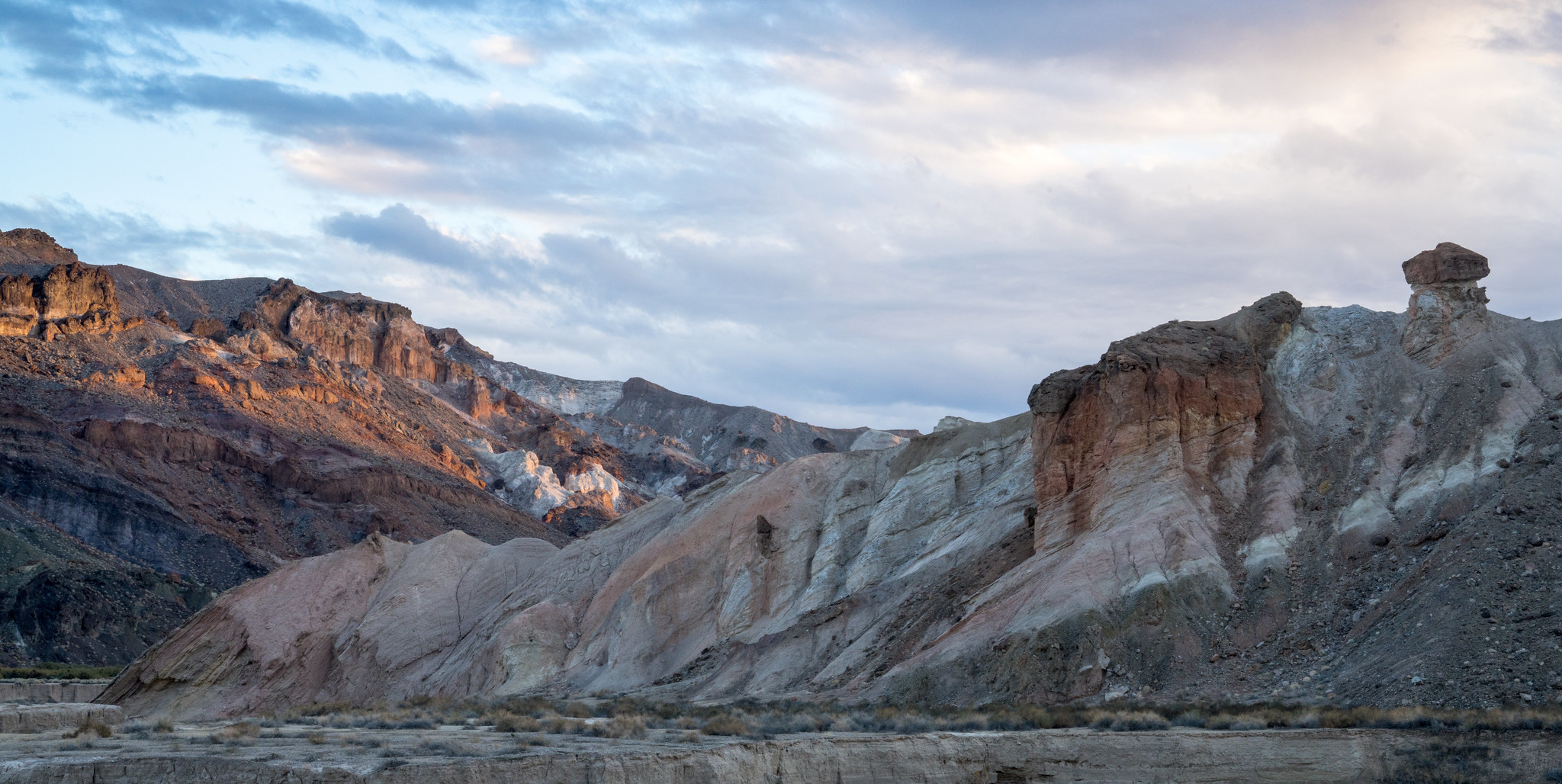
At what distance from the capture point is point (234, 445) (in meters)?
123

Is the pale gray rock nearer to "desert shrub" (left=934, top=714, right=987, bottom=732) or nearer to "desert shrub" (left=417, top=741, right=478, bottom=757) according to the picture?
"desert shrub" (left=417, top=741, right=478, bottom=757)

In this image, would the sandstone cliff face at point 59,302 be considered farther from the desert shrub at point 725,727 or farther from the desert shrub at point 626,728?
the desert shrub at point 725,727

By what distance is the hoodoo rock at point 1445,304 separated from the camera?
41.2m

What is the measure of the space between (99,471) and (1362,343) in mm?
96471

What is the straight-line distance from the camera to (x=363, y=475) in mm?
126875

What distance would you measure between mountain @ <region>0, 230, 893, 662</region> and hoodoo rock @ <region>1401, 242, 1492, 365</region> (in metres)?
69.1

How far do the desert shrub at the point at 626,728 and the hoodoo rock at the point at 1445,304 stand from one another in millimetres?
28064

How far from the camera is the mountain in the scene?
10188cm

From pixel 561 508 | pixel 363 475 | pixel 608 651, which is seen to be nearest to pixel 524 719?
pixel 608 651

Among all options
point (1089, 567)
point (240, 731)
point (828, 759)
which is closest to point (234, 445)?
point (1089, 567)

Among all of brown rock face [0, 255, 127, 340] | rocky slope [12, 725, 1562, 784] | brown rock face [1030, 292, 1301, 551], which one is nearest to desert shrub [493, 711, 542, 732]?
rocky slope [12, 725, 1562, 784]

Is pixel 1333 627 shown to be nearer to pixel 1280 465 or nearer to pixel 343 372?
pixel 1280 465

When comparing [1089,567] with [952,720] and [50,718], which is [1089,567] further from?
[50,718]

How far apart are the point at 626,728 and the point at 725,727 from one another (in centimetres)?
177
